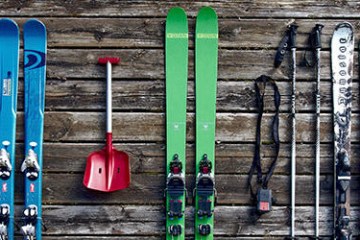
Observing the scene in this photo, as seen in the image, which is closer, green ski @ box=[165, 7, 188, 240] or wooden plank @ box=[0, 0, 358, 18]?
green ski @ box=[165, 7, 188, 240]

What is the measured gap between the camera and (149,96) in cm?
405

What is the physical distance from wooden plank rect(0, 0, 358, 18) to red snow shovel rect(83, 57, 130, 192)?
0.35 metres

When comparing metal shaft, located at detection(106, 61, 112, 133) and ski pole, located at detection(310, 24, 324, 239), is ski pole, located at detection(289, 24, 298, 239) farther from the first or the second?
metal shaft, located at detection(106, 61, 112, 133)

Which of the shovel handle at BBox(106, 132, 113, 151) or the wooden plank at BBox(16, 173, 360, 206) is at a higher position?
the shovel handle at BBox(106, 132, 113, 151)

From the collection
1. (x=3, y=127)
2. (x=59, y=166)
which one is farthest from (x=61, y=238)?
(x=3, y=127)

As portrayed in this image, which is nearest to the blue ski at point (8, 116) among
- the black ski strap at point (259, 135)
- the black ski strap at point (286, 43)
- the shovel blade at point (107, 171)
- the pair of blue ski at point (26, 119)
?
the pair of blue ski at point (26, 119)

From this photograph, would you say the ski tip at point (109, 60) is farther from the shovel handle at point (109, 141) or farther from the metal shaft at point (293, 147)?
the metal shaft at point (293, 147)

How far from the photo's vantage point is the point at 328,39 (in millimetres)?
4078

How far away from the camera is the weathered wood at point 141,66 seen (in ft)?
13.3

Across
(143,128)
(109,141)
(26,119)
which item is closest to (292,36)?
(143,128)

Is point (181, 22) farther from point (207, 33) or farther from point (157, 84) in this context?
point (157, 84)

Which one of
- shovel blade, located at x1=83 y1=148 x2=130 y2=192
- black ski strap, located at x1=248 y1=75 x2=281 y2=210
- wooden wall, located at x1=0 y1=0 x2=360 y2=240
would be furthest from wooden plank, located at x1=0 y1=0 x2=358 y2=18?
shovel blade, located at x1=83 y1=148 x2=130 y2=192

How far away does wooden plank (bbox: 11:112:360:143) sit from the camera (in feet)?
13.3

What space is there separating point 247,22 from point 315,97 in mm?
658
